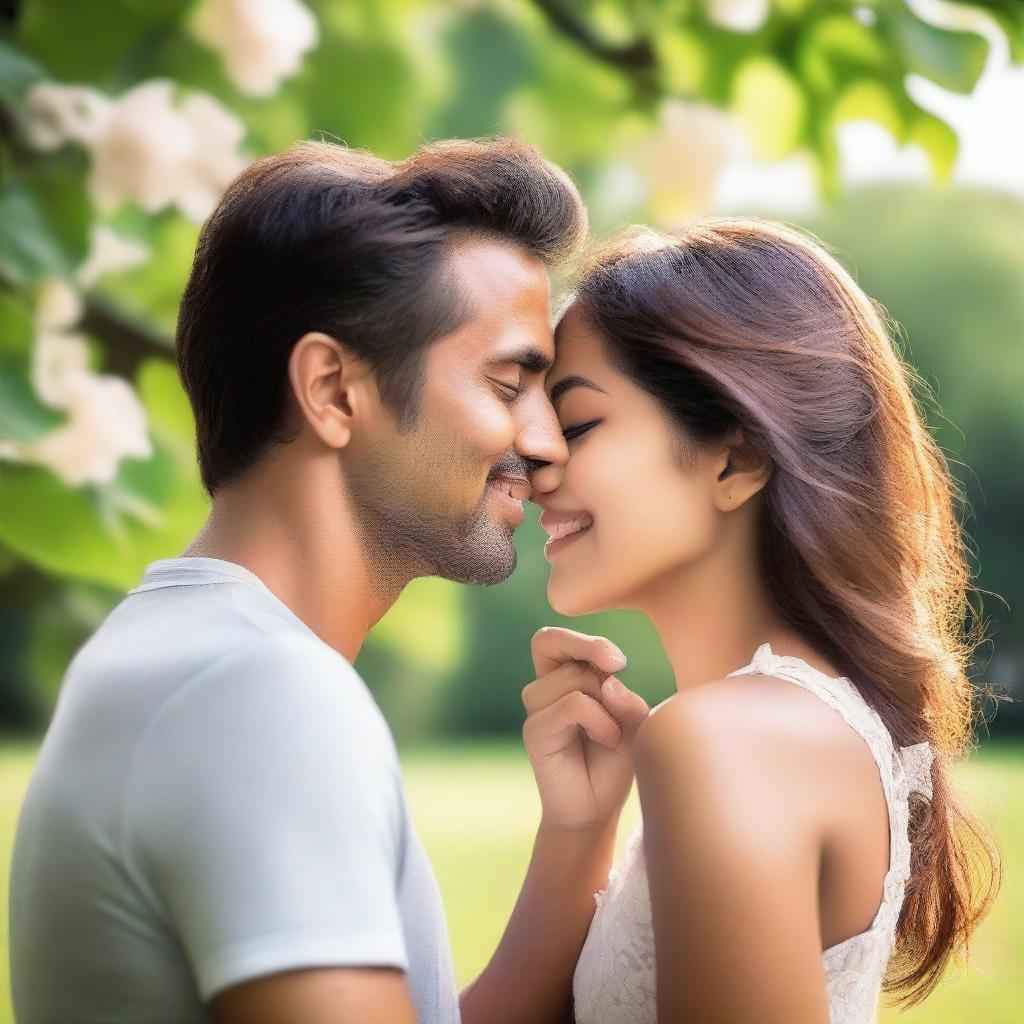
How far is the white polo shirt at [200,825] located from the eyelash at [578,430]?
446 millimetres

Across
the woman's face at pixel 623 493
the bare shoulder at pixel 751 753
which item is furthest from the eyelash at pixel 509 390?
the bare shoulder at pixel 751 753

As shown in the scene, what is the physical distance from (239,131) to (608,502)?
30.0 inches

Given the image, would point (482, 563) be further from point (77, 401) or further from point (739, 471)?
point (77, 401)

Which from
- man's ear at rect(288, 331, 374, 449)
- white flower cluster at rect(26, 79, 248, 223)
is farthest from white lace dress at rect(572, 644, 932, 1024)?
white flower cluster at rect(26, 79, 248, 223)

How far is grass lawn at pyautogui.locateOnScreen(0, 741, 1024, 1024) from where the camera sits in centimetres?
234

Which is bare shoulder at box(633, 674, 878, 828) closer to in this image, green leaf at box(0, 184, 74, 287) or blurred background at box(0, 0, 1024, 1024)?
blurred background at box(0, 0, 1024, 1024)

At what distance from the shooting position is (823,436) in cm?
131

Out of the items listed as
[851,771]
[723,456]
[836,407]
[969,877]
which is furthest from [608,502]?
[969,877]

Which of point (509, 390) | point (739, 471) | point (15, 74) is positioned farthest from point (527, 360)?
point (15, 74)

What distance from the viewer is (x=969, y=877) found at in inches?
56.3

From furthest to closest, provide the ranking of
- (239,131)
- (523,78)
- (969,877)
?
(523,78), (239,131), (969,877)

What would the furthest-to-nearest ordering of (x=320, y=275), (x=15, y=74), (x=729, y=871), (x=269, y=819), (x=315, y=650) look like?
(x=15, y=74)
(x=320, y=275)
(x=729, y=871)
(x=315, y=650)
(x=269, y=819)

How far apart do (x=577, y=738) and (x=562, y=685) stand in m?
0.06

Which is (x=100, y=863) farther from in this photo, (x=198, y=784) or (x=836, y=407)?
(x=836, y=407)
